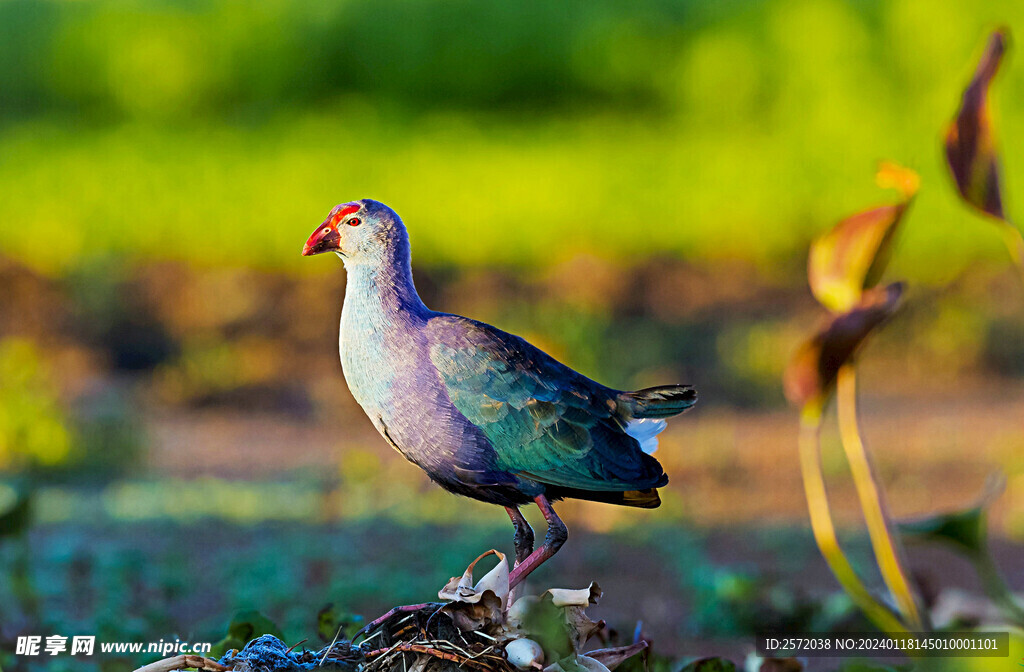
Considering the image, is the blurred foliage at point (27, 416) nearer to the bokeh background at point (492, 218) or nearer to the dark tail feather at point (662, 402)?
the bokeh background at point (492, 218)

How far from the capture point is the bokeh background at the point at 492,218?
2.61 metres

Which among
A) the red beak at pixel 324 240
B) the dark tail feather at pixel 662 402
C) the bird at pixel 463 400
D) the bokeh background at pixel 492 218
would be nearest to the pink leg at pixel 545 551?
the bird at pixel 463 400

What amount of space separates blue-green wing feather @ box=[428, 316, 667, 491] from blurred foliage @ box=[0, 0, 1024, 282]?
174 centimetres

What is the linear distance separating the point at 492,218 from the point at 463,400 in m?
1.91

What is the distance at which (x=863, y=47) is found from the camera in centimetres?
290

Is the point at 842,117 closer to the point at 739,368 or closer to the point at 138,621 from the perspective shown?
the point at 739,368

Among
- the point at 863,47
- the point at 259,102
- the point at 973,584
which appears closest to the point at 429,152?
the point at 259,102

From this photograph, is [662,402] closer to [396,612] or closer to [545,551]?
[545,551]

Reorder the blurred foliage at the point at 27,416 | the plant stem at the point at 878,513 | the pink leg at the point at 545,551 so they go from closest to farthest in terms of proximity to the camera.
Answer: the pink leg at the point at 545,551 → the plant stem at the point at 878,513 → the blurred foliage at the point at 27,416

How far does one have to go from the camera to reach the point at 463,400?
988 millimetres

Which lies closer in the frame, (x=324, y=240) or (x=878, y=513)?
(x=324, y=240)

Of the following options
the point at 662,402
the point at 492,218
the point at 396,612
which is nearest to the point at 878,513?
the point at 662,402

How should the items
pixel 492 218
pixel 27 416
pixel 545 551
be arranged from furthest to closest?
pixel 492 218, pixel 27 416, pixel 545 551

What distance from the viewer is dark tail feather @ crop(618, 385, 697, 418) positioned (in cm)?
104
